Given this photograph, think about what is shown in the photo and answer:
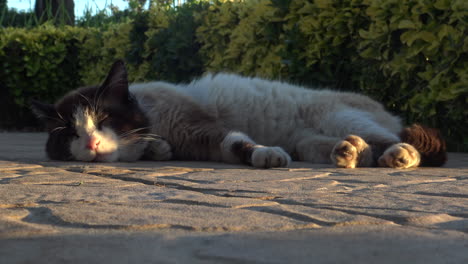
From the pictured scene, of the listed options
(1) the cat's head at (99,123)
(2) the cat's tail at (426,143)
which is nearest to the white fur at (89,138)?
(1) the cat's head at (99,123)

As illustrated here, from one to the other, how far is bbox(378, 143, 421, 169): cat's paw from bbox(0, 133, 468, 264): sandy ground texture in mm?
498

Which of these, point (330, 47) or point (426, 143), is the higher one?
point (330, 47)

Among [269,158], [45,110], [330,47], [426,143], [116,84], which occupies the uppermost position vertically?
[330,47]

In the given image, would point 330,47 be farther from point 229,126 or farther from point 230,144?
point 230,144

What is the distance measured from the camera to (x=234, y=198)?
2.35 meters

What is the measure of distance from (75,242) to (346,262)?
70cm

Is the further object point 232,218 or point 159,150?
point 159,150

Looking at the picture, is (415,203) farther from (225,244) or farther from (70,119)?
(70,119)

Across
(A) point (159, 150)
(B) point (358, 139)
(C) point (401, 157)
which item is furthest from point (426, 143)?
(A) point (159, 150)

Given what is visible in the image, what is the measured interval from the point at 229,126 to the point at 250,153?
0.84 meters

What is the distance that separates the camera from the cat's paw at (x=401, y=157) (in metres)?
3.72

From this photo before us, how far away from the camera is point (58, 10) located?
43.7 feet

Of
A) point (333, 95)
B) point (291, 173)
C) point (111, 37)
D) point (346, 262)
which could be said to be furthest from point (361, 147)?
point (111, 37)

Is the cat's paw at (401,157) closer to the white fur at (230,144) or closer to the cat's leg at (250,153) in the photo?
the cat's leg at (250,153)
